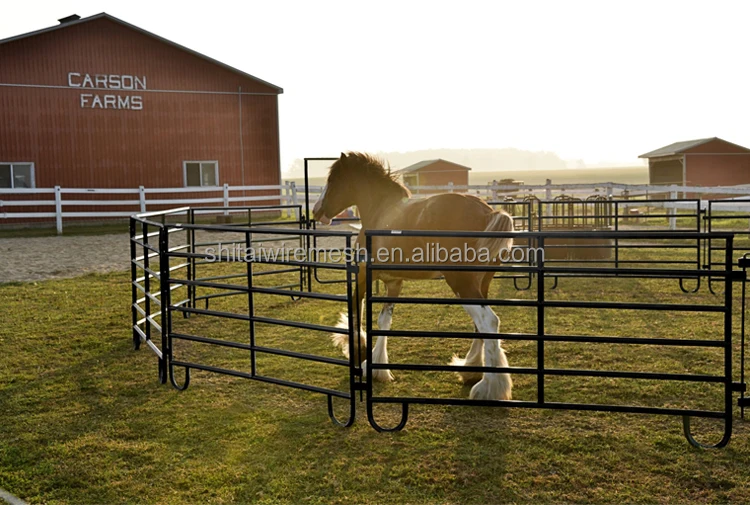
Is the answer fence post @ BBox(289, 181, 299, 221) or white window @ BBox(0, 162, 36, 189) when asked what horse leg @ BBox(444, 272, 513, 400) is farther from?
white window @ BBox(0, 162, 36, 189)

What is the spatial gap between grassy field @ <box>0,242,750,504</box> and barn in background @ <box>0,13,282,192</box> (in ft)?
55.3

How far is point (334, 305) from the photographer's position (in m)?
9.66

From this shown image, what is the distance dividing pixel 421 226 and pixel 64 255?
462 inches

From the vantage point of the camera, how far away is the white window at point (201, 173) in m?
Result: 24.7

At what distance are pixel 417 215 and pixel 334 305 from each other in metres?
3.73

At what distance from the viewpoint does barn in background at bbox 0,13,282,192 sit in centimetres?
2206

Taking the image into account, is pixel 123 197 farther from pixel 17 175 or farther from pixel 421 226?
pixel 421 226

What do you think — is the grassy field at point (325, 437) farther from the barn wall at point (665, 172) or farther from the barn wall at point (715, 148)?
the barn wall at point (665, 172)

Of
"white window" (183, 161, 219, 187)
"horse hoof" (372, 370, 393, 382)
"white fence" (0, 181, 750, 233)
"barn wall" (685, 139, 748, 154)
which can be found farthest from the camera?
"barn wall" (685, 139, 748, 154)

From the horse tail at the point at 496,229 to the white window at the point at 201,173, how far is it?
20.5 meters

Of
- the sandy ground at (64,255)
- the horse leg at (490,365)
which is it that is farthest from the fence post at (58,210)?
the horse leg at (490,365)

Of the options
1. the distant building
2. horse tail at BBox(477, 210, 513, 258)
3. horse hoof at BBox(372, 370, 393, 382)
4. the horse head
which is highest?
the distant building

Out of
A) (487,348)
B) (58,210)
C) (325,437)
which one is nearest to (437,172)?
(58,210)

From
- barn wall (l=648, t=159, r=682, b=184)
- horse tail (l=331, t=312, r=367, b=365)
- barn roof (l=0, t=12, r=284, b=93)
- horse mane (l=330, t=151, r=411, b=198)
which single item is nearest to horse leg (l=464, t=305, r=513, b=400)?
horse tail (l=331, t=312, r=367, b=365)
